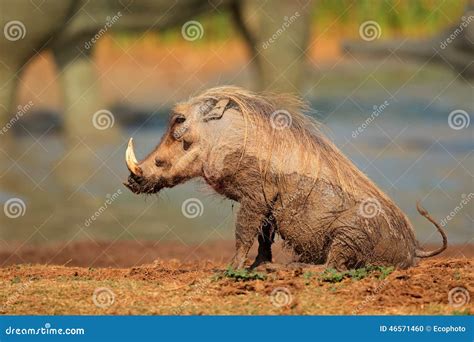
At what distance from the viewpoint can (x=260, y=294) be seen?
30.8 feet

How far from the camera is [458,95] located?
15.1 m

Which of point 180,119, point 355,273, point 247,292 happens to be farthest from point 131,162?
point 355,273

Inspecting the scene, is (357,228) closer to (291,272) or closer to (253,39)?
(291,272)

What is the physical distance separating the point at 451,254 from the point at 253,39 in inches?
145

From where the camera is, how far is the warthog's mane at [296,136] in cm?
1022

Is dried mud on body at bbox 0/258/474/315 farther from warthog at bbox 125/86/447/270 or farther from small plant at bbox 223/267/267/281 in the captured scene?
warthog at bbox 125/86/447/270

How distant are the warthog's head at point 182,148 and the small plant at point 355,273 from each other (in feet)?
4.83

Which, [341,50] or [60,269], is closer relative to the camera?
[60,269]

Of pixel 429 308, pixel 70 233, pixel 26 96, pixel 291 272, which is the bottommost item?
pixel 70 233

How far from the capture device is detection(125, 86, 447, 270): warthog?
1010 centimetres

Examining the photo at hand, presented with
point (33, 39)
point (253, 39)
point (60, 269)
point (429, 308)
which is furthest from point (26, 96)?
point (429, 308)

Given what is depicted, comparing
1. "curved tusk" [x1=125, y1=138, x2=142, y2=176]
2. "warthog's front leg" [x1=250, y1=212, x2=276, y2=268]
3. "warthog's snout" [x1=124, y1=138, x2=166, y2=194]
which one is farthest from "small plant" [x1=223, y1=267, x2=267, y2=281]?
"curved tusk" [x1=125, y1=138, x2=142, y2=176]

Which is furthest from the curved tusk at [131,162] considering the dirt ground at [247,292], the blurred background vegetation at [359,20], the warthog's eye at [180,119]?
the blurred background vegetation at [359,20]

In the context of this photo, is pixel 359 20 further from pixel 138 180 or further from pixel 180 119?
pixel 138 180
